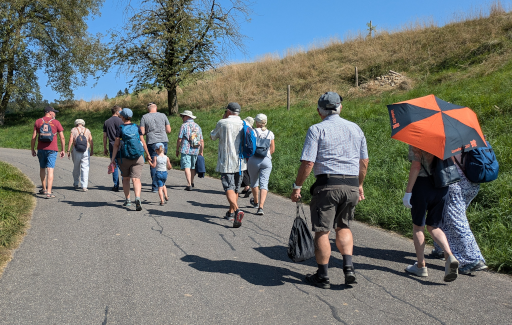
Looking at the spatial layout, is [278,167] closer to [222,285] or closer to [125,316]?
[222,285]

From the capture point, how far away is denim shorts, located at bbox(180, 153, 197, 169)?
9969 mm

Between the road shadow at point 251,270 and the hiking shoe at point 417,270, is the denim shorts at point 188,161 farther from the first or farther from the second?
the hiking shoe at point 417,270

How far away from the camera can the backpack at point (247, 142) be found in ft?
22.3

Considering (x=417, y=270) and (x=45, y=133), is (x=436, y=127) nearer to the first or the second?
(x=417, y=270)

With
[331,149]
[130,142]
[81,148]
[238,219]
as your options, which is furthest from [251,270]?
[81,148]

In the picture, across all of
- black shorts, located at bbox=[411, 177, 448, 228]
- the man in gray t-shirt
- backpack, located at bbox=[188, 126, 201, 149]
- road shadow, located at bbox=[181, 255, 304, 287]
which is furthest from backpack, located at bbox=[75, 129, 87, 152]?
black shorts, located at bbox=[411, 177, 448, 228]

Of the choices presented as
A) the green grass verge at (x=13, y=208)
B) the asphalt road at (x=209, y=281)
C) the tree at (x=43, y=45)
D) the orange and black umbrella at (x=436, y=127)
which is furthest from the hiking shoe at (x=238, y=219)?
the tree at (x=43, y=45)

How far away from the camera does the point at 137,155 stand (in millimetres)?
7766

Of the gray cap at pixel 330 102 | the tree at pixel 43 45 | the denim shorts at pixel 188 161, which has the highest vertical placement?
the tree at pixel 43 45

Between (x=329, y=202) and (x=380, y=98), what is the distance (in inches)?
571

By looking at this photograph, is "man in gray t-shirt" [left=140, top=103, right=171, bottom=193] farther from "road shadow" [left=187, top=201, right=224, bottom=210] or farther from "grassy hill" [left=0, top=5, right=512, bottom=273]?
"grassy hill" [left=0, top=5, right=512, bottom=273]

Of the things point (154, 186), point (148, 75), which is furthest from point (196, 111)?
point (154, 186)

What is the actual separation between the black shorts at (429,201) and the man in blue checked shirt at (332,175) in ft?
2.67

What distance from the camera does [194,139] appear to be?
988 centimetres
